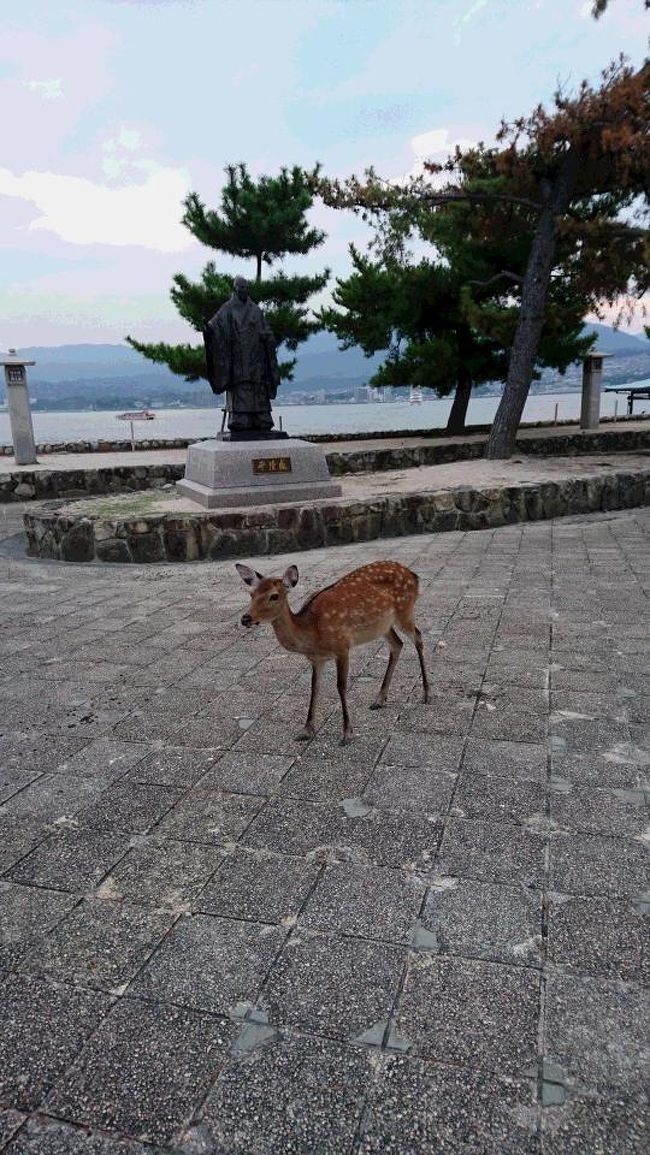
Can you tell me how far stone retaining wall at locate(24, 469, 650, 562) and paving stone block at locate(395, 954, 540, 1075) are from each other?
25.2 feet

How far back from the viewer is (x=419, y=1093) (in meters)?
1.89

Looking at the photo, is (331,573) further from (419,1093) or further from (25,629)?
(419,1093)

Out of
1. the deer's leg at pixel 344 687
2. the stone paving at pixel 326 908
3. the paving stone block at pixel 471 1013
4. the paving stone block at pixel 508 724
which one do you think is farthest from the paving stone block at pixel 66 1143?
the paving stone block at pixel 508 724

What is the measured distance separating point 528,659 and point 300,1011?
344cm

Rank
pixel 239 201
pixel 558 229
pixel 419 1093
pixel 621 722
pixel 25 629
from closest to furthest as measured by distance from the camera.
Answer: pixel 419 1093 < pixel 621 722 < pixel 25 629 < pixel 558 229 < pixel 239 201

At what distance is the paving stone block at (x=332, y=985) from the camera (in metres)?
2.13

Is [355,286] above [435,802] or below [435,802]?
above

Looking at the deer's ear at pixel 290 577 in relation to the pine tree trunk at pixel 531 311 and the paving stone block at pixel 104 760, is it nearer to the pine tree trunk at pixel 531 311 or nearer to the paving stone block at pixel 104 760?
the paving stone block at pixel 104 760

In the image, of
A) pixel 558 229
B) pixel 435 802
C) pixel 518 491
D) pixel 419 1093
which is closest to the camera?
pixel 419 1093

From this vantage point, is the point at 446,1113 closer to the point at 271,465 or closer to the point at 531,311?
the point at 271,465

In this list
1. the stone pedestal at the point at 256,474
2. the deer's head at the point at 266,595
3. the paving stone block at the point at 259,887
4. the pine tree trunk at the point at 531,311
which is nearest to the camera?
the paving stone block at the point at 259,887

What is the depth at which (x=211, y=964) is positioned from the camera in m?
2.38

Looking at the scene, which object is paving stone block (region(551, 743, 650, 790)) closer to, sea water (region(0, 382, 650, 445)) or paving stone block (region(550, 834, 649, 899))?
paving stone block (region(550, 834, 649, 899))

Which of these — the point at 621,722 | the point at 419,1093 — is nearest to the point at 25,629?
the point at 621,722
